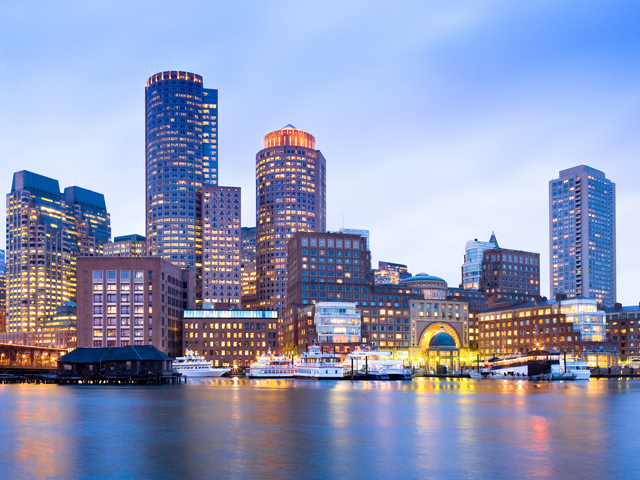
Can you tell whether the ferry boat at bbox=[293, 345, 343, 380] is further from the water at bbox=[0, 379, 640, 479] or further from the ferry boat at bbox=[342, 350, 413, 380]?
the water at bbox=[0, 379, 640, 479]

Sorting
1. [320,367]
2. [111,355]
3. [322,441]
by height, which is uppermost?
[322,441]

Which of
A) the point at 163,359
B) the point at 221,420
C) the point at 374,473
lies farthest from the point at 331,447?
the point at 163,359

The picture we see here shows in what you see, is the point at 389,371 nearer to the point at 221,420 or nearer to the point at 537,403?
the point at 537,403

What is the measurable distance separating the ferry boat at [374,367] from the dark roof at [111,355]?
49.1m

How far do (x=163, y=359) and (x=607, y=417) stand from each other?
124m

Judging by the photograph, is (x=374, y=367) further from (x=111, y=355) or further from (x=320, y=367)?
(x=111, y=355)

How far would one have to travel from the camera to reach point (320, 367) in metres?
189

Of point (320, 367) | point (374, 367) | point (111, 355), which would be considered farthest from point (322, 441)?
point (320, 367)

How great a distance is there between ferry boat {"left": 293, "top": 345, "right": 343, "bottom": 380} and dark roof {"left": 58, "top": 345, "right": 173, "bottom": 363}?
3978 cm

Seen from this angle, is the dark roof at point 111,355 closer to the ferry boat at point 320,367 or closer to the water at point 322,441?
the ferry boat at point 320,367

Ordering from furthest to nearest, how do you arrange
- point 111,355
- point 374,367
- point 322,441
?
1. point 374,367
2. point 111,355
3. point 322,441

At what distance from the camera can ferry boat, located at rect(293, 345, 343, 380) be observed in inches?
7411

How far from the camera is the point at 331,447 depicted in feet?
156

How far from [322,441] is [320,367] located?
14019 centimetres
